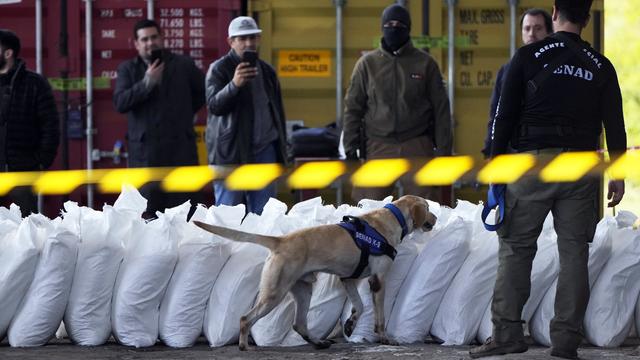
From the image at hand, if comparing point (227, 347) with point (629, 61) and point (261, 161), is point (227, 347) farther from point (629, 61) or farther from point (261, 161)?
point (629, 61)

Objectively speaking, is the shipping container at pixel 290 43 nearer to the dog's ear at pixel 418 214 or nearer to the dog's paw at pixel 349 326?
the dog's ear at pixel 418 214

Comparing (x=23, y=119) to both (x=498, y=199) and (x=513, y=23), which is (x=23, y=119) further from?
(x=498, y=199)

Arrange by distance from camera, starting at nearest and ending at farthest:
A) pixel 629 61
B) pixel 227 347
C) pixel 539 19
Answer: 1. pixel 227 347
2. pixel 539 19
3. pixel 629 61

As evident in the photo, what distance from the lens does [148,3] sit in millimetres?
10656

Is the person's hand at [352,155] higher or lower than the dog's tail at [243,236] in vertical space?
higher

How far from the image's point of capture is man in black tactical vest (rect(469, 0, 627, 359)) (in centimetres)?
630

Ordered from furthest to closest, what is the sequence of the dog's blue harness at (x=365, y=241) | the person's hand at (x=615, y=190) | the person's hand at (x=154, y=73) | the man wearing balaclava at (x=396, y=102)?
the person's hand at (x=154, y=73) < the man wearing balaclava at (x=396, y=102) < the dog's blue harness at (x=365, y=241) < the person's hand at (x=615, y=190)

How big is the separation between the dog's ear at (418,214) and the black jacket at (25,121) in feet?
10.7

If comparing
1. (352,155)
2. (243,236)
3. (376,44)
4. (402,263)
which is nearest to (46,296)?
(243,236)

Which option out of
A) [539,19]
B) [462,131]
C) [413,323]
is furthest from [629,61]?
[413,323]

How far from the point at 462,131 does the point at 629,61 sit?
60.1 feet

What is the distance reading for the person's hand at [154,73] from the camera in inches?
383

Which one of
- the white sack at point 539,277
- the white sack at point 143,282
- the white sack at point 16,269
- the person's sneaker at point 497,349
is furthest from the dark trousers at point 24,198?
the person's sneaker at point 497,349

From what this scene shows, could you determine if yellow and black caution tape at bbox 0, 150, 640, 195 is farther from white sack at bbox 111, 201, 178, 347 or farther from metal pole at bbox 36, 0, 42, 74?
white sack at bbox 111, 201, 178, 347
